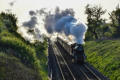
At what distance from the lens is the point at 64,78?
20.6 metres

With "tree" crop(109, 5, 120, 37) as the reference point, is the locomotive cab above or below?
below

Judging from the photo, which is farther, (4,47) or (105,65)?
(105,65)

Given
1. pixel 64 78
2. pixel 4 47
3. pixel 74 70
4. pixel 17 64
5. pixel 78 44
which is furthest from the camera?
pixel 78 44

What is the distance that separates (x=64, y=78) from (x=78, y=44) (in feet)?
27.8

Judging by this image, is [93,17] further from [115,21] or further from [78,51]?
[78,51]

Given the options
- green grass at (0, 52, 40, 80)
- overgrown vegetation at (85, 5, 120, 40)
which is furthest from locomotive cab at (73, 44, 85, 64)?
overgrown vegetation at (85, 5, 120, 40)

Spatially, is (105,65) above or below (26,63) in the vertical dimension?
below

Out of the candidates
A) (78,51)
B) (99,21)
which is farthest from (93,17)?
(78,51)

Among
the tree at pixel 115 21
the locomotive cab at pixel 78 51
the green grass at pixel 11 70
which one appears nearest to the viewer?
the green grass at pixel 11 70

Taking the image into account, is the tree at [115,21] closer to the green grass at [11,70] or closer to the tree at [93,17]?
the tree at [93,17]

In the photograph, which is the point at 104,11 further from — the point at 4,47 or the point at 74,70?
the point at 4,47

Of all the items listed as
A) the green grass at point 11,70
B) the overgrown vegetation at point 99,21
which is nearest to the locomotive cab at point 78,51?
the green grass at point 11,70

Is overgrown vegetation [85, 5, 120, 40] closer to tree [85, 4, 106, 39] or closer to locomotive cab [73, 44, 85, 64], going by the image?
tree [85, 4, 106, 39]

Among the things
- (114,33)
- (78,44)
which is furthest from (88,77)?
(114,33)
